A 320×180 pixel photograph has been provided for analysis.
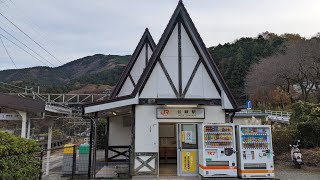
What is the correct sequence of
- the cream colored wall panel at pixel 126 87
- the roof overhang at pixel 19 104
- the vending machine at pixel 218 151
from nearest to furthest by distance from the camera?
the vending machine at pixel 218 151, the roof overhang at pixel 19 104, the cream colored wall panel at pixel 126 87

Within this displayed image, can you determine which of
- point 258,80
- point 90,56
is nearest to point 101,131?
point 258,80

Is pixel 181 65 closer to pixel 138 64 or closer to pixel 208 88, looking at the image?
pixel 208 88

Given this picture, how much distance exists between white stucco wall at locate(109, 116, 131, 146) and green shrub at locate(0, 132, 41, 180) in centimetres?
737

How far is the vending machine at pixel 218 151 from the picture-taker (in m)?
9.57

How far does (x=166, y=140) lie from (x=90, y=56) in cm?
9743

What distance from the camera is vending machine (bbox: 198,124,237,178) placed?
31.4 ft

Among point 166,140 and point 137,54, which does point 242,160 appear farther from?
point 137,54

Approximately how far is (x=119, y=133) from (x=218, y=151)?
7.17m

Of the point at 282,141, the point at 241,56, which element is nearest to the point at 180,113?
the point at 282,141

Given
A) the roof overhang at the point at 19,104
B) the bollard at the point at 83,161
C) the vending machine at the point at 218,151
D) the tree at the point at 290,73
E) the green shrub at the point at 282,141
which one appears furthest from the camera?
the tree at the point at 290,73

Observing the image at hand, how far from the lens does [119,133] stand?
15352 mm

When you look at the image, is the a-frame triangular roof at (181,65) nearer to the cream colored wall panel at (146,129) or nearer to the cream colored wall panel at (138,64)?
the cream colored wall panel at (146,129)

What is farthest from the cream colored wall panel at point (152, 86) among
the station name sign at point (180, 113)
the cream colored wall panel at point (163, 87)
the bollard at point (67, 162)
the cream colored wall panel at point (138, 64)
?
the cream colored wall panel at point (138, 64)

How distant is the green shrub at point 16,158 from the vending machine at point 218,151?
17.9ft
